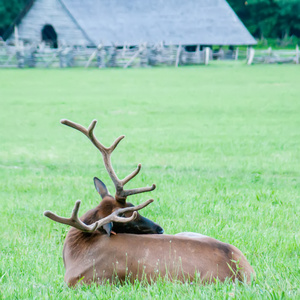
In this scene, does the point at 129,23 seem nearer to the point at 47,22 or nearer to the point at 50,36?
the point at 47,22

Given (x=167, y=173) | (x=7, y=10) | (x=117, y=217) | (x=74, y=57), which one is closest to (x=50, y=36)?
(x=74, y=57)

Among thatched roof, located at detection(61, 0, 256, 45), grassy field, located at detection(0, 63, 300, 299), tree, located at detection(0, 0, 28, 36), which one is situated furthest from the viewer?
tree, located at detection(0, 0, 28, 36)

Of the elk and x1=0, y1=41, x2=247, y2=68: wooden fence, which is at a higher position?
the elk

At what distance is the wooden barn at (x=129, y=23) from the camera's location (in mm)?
49844

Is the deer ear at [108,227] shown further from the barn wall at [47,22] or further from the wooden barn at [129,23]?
Answer: the barn wall at [47,22]

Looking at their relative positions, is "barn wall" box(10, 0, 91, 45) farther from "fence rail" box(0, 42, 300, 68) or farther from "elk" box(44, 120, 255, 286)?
"elk" box(44, 120, 255, 286)

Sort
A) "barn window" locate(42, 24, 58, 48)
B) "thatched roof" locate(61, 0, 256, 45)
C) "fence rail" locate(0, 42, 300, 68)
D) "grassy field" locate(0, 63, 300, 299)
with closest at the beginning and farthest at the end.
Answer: "grassy field" locate(0, 63, 300, 299), "fence rail" locate(0, 42, 300, 68), "thatched roof" locate(61, 0, 256, 45), "barn window" locate(42, 24, 58, 48)

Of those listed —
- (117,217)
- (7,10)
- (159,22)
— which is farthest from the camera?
(7,10)

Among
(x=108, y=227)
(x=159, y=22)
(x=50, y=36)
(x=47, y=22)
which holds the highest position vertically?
(x=108, y=227)

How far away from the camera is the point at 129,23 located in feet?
174

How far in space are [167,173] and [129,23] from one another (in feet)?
148

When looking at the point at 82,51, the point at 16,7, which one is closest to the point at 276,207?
the point at 82,51

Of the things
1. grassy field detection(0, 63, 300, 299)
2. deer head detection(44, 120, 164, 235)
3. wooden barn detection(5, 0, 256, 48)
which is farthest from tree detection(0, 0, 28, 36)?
deer head detection(44, 120, 164, 235)

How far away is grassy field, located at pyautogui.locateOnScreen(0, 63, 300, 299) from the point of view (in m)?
4.34
